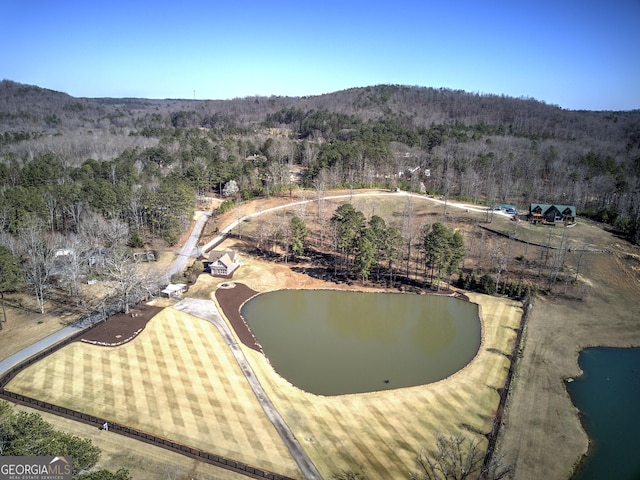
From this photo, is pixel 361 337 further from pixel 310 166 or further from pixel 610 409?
pixel 310 166

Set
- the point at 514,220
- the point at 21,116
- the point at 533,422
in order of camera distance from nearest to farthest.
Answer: the point at 533,422
the point at 514,220
the point at 21,116

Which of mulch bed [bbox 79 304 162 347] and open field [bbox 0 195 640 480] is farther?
mulch bed [bbox 79 304 162 347]

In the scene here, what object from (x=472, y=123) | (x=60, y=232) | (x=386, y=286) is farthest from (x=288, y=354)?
(x=472, y=123)

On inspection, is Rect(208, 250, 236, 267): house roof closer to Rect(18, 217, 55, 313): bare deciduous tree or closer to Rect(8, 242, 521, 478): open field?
Rect(8, 242, 521, 478): open field

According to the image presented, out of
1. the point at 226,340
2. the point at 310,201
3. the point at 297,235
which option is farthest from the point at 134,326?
the point at 310,201

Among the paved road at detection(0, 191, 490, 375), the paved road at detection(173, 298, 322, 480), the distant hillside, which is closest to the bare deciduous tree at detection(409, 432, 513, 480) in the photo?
the paved road at detection(173, 298, 322, 480)

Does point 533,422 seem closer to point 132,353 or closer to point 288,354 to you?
point 288,354

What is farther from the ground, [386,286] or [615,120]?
[615,120]

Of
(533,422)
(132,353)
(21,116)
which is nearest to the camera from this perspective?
(533,422)
